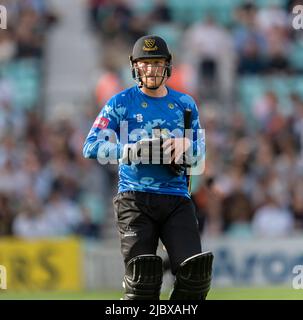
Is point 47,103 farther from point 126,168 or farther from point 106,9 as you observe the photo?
point 126,168

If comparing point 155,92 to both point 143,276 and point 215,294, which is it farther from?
point 215,294

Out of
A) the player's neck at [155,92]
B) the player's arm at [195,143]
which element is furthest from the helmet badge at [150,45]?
the player's arm at [195,143]

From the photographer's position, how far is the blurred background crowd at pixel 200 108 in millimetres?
15375

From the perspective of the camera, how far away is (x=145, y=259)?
7.19 m

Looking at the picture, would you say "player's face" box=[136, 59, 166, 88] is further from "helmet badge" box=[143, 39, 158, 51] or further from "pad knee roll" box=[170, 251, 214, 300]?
"pad knee roll" box=[170, 251, 214, 300]

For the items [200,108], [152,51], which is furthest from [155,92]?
[200,108]

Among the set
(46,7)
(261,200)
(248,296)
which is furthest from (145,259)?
(46,7)

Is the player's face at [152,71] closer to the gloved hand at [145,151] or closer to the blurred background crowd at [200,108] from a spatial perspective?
the gloved hand at [145,151]

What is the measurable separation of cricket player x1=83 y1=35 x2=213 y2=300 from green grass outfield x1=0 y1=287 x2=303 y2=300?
4.90 metres

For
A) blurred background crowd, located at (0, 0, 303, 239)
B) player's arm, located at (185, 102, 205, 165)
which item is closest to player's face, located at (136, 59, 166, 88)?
player's arm, located at (185, 102, 205, 165)

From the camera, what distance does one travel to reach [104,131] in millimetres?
7500

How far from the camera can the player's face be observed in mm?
7498
